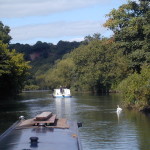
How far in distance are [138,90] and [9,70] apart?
2032cm

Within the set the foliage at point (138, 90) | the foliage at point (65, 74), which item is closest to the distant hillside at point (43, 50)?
→ the foliage at point (65, 74)

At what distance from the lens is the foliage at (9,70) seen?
146 ft

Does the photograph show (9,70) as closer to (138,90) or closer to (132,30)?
(132,30)

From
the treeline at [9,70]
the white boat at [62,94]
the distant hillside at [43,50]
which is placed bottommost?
the white boat at [62,94]

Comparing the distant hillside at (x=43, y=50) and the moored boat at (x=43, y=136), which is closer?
the moored boat at (x=43, y=136)

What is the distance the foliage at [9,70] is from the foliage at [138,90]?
47.8 feet

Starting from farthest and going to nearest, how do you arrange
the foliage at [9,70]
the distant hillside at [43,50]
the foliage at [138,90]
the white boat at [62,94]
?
the distant hillside at [43,50]
the white boat at [62,94]
the foliage at [9,70]
the foliage at [138,90]

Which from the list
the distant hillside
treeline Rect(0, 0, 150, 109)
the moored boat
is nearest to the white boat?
treeline Rect(0, 0, 150, 109)

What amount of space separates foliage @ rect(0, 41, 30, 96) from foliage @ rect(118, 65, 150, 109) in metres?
14.6

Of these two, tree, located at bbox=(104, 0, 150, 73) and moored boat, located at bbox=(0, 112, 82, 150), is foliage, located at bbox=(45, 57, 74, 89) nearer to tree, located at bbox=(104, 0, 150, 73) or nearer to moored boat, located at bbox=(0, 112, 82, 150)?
tree, located at bbox=(104, 0, 150, 73)

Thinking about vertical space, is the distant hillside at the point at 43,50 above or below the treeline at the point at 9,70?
above

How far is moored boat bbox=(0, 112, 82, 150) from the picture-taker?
8.08 metres

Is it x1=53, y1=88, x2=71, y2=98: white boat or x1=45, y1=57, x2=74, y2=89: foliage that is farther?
x1=45, y1=57, x2=74, y2=89: foliage

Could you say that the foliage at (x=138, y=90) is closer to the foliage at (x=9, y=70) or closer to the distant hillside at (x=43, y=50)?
the foliage at (x=9, y=70)
